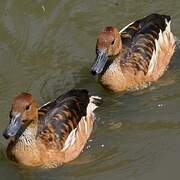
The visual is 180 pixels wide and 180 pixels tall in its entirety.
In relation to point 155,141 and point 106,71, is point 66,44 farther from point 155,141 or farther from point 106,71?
point 155,141

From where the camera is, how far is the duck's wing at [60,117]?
8469mm

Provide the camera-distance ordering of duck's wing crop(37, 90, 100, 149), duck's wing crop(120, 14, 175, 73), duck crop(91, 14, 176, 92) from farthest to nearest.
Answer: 1. duck's wing crop(120, 14, 175, 73)
2. duck crop(91, 14, 176, 92)
3. duck's wing crop(37, 90, 100, 149)

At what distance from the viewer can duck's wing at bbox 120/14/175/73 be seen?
998 cm

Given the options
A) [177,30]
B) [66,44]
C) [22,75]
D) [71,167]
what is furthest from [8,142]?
[177,30]

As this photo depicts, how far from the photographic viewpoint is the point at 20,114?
795 centimetres

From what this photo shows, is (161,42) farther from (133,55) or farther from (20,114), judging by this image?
(20,114)

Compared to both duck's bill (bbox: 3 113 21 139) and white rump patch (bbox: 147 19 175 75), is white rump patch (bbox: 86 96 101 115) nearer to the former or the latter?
white rump patch (bbox: 147 19 175 75)

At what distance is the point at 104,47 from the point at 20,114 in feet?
6.32

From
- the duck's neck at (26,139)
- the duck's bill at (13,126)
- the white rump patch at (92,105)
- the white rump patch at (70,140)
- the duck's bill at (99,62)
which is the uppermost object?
the duck's bill at (99,62)

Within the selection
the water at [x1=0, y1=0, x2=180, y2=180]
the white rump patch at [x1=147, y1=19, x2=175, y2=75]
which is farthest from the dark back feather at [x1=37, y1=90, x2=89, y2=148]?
the white rump patch at [x1=147, y1=19, x2=175, y2=75]

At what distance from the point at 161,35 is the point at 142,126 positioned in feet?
6.61

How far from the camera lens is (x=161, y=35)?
413 inches

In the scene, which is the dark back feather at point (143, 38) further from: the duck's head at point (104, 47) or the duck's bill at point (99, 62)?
the duck's bill at point (99, 62)

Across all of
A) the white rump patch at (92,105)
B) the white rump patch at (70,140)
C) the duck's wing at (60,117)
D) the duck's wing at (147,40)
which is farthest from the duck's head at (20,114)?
the duck's wing at (147,40)
